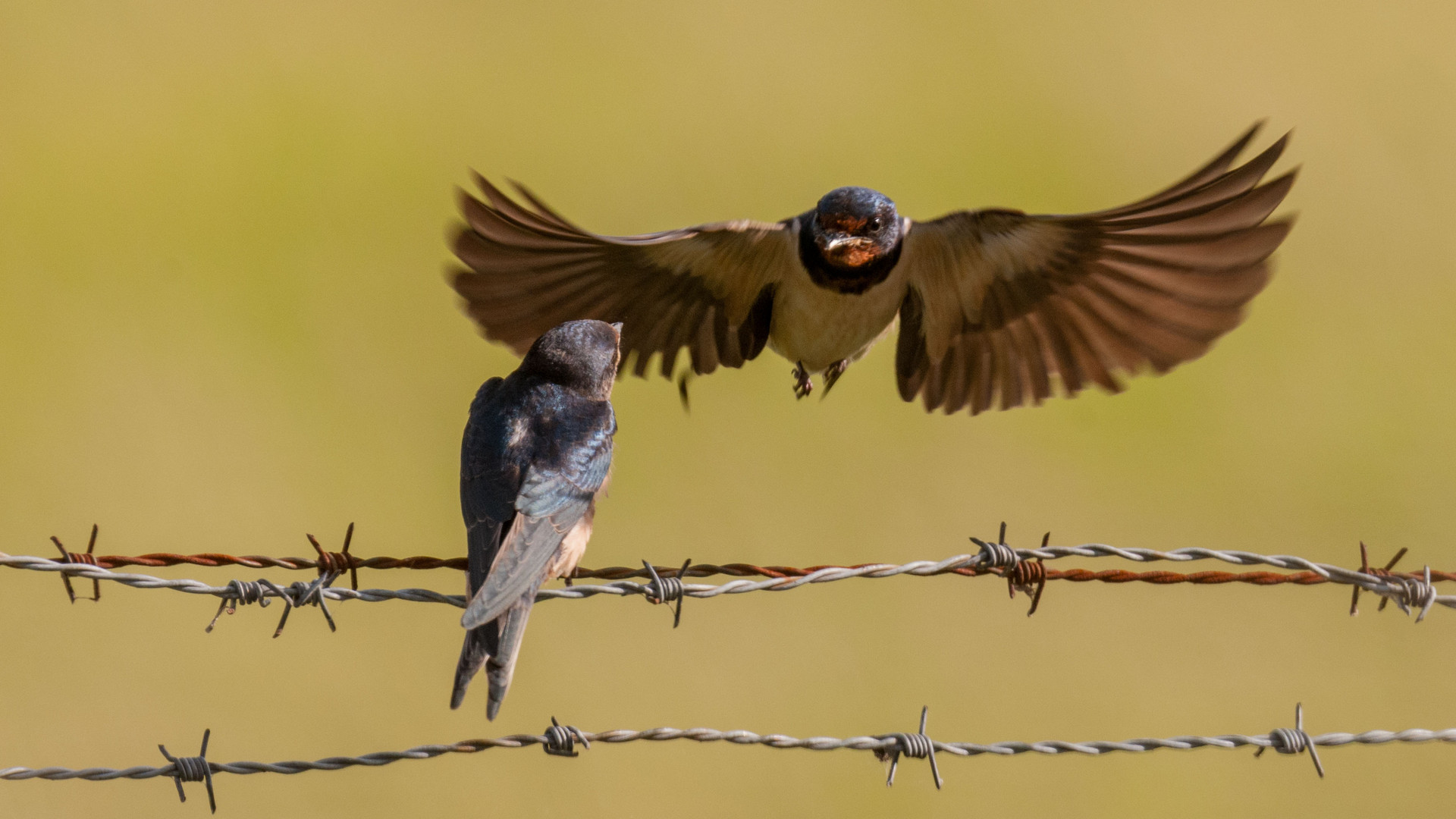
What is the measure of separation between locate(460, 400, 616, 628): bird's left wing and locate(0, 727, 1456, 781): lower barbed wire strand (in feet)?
0.92

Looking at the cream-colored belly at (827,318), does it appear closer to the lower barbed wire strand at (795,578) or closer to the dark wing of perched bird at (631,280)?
the dark wing of perched bird at (631,280)

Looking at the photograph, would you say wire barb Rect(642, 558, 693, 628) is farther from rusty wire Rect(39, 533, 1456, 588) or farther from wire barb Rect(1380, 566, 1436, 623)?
wire barb Rect(1380, 566, 1436, 623)

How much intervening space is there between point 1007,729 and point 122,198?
8198mm

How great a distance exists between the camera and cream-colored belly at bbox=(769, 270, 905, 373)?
5.25 meters

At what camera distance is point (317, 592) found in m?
3.07

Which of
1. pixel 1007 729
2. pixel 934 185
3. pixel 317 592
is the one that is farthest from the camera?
pixel 934 185

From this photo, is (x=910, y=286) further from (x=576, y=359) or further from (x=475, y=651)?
(x=475, y=651)

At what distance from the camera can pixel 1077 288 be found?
5.30 metres

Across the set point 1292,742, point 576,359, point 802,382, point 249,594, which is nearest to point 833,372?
point 802,382

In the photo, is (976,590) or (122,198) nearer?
(976,590)

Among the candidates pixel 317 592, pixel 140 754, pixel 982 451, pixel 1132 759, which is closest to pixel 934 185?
pixel 982 451

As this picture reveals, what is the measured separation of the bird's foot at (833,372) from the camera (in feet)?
18.8

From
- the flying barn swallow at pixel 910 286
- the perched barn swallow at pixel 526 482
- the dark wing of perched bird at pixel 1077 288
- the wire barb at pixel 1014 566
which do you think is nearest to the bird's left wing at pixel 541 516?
the perched barn swallow at pixel 526 482

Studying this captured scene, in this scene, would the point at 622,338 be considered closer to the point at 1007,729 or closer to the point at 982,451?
the point at 1007,729
